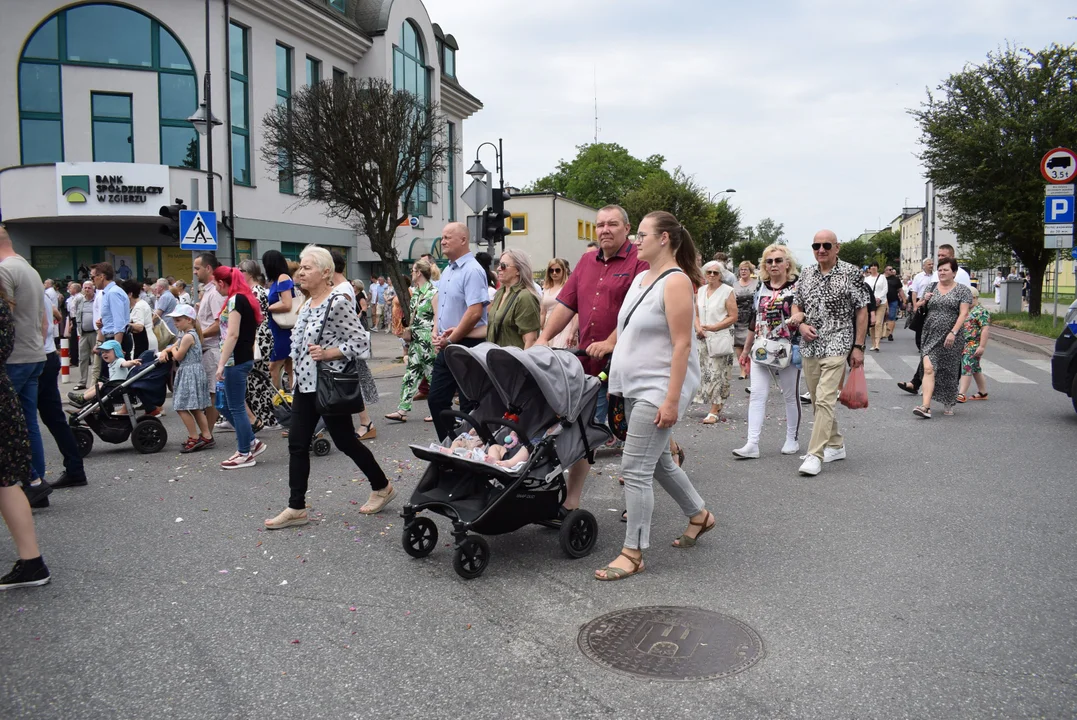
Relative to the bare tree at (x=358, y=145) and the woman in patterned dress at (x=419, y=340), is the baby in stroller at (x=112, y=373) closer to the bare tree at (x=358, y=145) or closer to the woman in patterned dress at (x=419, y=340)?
the woman in patterned dress at (x=419, y=340)

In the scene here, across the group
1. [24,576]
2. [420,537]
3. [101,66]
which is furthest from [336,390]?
[101,66]

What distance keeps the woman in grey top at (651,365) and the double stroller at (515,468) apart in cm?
39

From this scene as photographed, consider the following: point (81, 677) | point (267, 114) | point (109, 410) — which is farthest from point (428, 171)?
point (81, 677)

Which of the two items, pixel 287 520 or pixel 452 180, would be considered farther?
pixel 452 180

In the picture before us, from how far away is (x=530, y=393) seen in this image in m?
5.25

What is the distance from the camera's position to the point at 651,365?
4.71 metres

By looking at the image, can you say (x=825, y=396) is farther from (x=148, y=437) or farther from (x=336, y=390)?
(x=148, y=437)

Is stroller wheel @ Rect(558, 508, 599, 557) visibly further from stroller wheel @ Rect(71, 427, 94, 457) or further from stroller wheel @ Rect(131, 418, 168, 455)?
stroller wheel @ Rect(71, 427, 94, 457)

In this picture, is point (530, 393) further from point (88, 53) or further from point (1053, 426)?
point (88, 53)

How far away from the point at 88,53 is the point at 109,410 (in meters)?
22.0

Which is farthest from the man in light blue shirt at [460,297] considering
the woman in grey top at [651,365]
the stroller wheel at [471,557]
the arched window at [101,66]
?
the arched window at [101,66]

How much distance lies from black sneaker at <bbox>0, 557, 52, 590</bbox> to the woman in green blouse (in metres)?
3.46

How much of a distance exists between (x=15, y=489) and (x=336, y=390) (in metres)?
1.84

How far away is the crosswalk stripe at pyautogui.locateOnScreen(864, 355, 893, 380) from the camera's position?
14.2m
